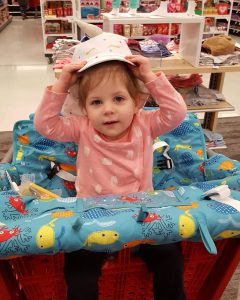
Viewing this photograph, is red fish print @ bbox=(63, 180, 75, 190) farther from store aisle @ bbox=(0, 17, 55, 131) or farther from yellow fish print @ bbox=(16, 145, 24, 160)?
store aisle @ bbox=(0, 17, 55, 131)

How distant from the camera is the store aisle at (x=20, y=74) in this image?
12.0 feet

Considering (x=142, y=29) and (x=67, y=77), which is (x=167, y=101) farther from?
(x=142, y=29)

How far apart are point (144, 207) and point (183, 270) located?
0.28 m

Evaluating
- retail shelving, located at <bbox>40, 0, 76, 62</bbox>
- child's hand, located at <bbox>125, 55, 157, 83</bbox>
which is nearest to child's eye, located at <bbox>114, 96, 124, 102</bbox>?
child's hand, located at <bbox>125, 55, 157, 83</bbox>

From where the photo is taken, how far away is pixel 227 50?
2.50m

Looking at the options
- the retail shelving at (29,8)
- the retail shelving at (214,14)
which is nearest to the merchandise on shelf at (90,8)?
the retail shelving at (214,14)

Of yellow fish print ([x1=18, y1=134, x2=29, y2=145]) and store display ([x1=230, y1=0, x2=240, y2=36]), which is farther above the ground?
yellow fish print ([x1=18, y1=134, x2=29, y2=145])

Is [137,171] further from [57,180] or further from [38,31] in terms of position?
[38,31]

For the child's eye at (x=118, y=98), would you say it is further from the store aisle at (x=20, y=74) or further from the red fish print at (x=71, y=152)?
the store aisle at (x=20, y=74)

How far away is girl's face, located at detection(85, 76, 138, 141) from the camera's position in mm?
1147

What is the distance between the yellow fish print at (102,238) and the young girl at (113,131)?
0.59 feet

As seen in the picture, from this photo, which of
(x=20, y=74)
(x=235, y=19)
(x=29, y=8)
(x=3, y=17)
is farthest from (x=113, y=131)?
(x=29, y=8)

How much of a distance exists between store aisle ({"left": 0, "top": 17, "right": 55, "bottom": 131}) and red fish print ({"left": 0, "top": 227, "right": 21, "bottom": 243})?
247 centimetres

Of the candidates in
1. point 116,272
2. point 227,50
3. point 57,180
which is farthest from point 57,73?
point 116,272
